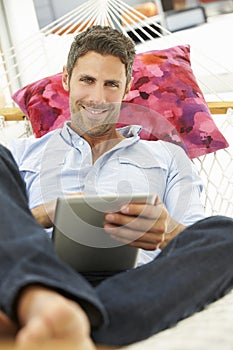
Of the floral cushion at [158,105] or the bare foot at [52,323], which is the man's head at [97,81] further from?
the bare foot at [52,323]

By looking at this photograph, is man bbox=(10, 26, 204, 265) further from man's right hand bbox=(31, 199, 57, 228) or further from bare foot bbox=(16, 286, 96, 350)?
bare foot bbox=(16, 286, 96, 350)

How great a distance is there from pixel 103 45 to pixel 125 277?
761 mm

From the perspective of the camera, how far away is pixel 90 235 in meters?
1.10

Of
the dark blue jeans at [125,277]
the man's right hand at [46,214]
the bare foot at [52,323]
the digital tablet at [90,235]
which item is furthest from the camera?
the man's right hand at [46,214]

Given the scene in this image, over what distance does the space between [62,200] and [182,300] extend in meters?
0.26

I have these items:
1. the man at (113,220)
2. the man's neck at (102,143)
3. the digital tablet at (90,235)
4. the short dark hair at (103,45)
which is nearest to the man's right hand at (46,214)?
the man at (113,220)

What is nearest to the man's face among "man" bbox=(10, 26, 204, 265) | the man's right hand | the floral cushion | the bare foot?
"man" bbox=(10, 26, 204, 265)

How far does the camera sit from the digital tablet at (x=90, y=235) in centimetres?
105

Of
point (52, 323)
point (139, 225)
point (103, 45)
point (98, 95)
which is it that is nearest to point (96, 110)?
point (98, 95)

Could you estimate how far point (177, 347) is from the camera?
806mm

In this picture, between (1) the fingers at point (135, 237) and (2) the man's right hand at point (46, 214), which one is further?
(2) the man's right hand at point (46, 214)

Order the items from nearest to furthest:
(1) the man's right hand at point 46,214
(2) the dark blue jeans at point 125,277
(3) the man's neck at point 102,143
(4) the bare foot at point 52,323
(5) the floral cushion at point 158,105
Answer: (4) the bare foot at point 52,323
(2) the dark blue jeans at point 125,277
(1) the man's right hand at point 46,214
(3) the man's neck at point 102,143
(5) the floral cushion at point 158,105

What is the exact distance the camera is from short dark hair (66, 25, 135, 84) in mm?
1577

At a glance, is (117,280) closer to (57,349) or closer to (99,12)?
(57,349)
